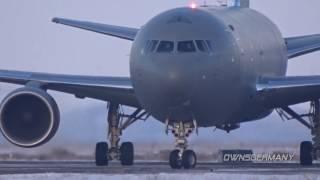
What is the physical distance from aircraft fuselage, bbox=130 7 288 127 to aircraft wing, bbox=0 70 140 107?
10.1ft

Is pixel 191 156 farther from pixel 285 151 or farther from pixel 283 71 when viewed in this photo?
pixel 285 151

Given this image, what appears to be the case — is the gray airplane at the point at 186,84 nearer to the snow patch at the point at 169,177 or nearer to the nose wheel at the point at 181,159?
the nose wheel at the point at 181,159

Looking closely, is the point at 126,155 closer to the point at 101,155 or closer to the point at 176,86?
the point at 101,155

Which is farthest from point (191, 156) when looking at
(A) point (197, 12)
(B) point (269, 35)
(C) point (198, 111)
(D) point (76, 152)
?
(D) point (76, 152)

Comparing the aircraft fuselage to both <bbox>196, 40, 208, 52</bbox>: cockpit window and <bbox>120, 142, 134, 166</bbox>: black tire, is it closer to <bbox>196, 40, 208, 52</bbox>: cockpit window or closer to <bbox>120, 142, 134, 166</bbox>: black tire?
<bbox>196, 40, 208, 52</bbox>: cockpit window

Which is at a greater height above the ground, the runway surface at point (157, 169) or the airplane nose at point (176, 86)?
the airplane nose at point (176, 86)

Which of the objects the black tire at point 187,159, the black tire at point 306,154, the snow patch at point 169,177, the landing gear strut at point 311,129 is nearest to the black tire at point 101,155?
the landing gear strut at point 311,129

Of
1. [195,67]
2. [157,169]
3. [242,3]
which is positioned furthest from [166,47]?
[242,3]

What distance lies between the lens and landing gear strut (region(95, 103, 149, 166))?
4772 cm

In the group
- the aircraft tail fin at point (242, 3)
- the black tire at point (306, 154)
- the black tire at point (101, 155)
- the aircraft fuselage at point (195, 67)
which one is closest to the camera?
the aircraft fuselage at point (195, 67)

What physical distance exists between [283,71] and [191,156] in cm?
860

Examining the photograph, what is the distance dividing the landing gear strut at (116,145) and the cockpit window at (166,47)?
273 inches

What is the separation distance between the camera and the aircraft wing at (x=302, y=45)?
49250mm

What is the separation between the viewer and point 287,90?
146ft
